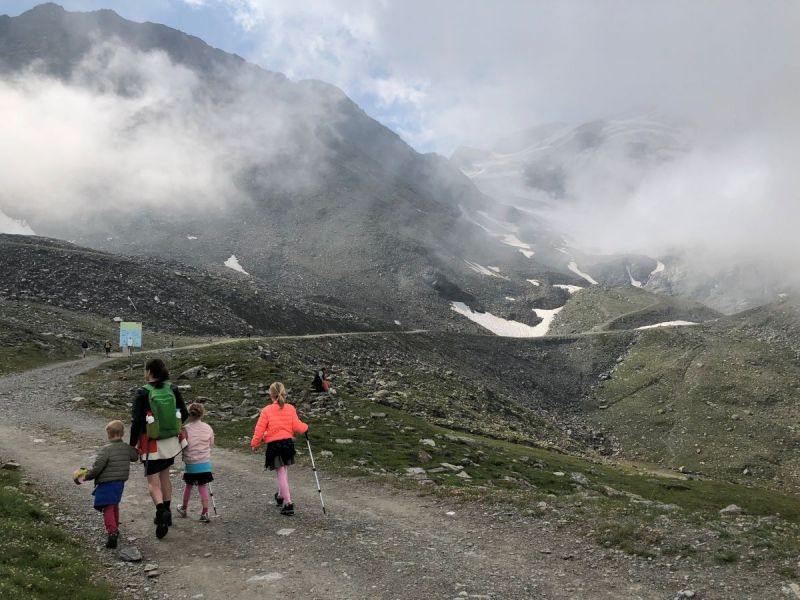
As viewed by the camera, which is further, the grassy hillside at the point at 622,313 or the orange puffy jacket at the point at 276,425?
the grassy hillside at the point at 622,313

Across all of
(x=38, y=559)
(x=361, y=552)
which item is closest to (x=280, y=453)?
(x=361, y=552)

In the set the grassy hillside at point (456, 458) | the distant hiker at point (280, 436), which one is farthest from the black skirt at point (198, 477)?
the grassy hillside at point (456, 458)

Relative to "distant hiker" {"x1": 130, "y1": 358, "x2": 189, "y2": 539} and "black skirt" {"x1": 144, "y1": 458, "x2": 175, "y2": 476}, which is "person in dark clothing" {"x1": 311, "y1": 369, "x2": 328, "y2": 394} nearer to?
"distant hiker" {"x1": 130, "y1": 358, "x2": 189, "y2": 539}

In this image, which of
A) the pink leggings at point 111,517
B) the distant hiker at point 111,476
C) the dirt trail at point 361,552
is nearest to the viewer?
the dirt trail at point 361,552

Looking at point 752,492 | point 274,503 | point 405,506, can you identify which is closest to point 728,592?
point 405,506

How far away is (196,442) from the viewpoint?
14.8 meters

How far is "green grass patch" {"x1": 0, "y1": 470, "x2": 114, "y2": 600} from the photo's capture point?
395 inches

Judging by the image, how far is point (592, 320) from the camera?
18200cm

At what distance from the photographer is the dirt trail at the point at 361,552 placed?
11445mm

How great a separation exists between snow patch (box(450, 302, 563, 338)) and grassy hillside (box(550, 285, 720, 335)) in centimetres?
461

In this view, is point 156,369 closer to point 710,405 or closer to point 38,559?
point 38,559

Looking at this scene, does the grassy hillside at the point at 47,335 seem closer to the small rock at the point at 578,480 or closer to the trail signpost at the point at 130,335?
the trail signpost at the point at 130,335

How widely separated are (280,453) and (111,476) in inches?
181

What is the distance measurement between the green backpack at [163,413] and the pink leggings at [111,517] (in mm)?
1782
